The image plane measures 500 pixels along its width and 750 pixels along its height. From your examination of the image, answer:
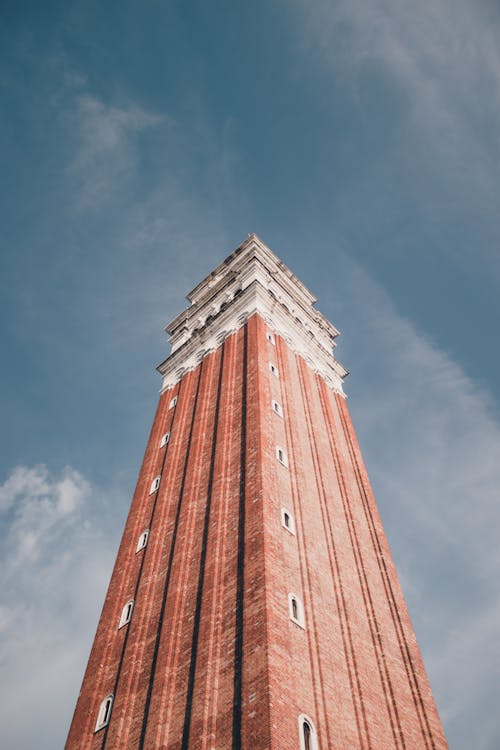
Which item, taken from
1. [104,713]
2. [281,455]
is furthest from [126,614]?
[281,455]

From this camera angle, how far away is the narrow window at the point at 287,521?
62.6ft

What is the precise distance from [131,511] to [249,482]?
8451 mm

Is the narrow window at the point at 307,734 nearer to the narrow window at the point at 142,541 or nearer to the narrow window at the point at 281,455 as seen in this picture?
the narrow window at the point at 281,455

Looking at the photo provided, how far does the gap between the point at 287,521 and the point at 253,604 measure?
4.25 metres

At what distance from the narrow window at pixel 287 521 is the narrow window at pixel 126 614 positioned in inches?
255

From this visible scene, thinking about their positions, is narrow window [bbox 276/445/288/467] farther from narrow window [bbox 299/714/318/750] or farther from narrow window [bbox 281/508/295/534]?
narrow window [bbox 299/714/318/750]

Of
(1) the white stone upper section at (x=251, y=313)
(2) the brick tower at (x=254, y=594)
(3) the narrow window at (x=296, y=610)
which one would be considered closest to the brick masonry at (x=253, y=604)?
(2) the brick tower at (x=254, y=594)

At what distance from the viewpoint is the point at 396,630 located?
21.0 metres

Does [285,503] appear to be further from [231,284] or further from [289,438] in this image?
[231,284]

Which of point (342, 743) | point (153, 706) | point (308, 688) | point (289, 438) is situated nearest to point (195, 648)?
point (153, 706)

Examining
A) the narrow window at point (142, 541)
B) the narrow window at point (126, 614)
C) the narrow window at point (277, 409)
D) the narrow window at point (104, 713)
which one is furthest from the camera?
the narrow window at point (277, 409)

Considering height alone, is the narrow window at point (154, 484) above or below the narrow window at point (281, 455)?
above

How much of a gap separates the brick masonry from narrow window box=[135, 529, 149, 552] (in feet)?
1.10

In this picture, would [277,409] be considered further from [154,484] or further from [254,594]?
[254,594]
